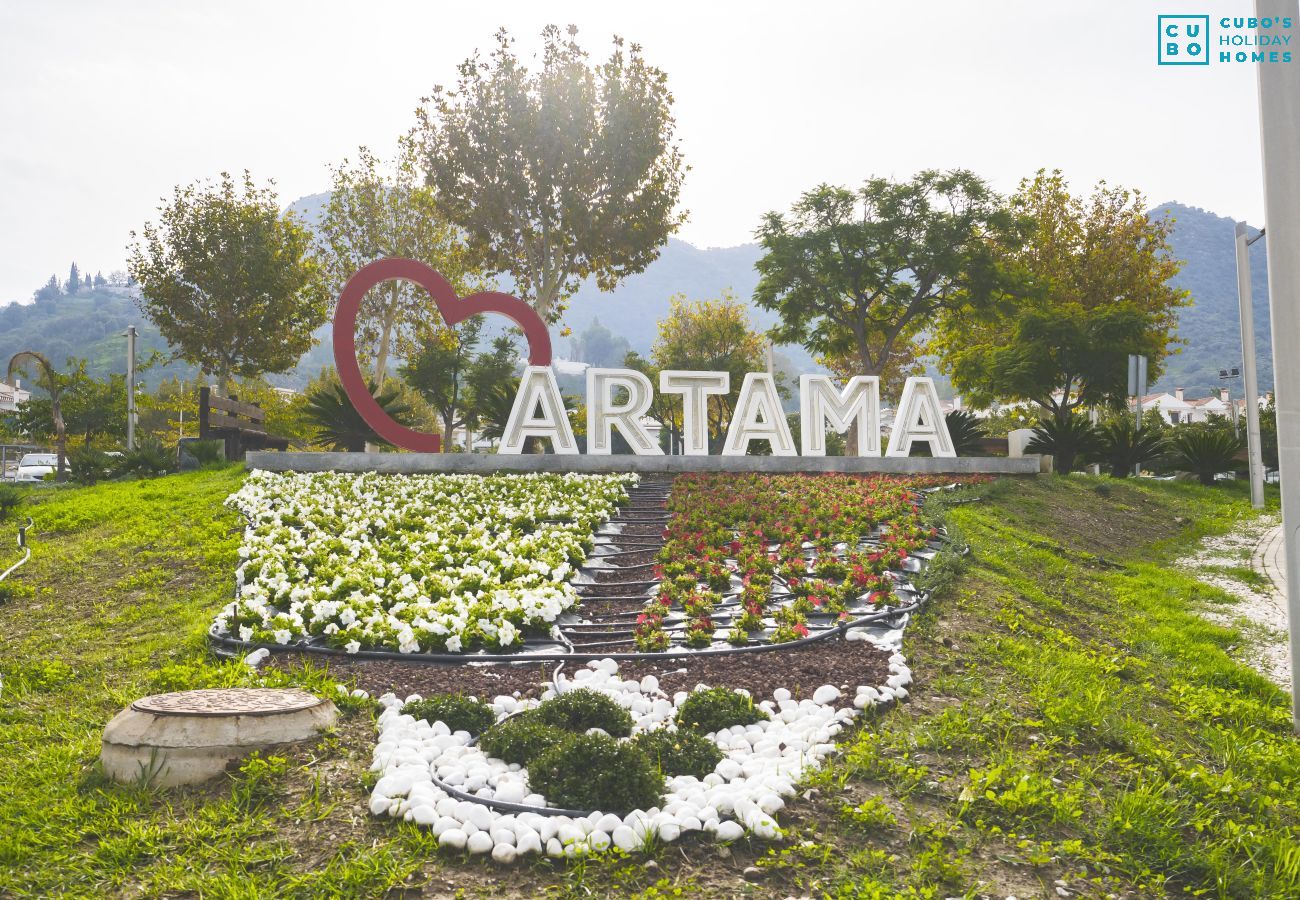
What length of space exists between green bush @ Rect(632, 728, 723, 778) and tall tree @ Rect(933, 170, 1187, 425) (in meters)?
21.9

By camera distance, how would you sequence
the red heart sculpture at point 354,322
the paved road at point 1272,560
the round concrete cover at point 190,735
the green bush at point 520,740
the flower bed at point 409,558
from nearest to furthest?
the round concrete cover at point 190,735 < the green bush at point 520,740 < the flower bed at point 409,558 < the paved road at point 1272,560 < the red heart sculpture at point 354,322

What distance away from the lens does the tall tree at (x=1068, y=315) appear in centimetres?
2403

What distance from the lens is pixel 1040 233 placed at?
31.1 meters

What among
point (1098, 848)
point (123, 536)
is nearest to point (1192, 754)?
point (1098, 848)

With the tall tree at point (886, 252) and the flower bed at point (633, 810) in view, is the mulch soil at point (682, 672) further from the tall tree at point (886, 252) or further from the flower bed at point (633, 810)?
the tall tree at point (886, 252)

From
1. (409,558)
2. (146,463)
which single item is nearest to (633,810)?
(409,558)

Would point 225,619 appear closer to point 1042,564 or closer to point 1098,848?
point 1098,848

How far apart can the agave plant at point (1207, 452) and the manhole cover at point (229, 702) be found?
1896 cm

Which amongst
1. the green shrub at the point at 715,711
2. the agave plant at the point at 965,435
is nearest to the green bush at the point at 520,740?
the green shrub at the point at 715,711

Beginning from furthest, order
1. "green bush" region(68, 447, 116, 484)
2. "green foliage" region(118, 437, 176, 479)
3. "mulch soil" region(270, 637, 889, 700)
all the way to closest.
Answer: "green bush" region(68, 447, 116, 484) → "green foliage" region(118, 437, 176, 479) → "mulch soil" region(270, 637, 889, 700)

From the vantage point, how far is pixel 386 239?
31.0 m

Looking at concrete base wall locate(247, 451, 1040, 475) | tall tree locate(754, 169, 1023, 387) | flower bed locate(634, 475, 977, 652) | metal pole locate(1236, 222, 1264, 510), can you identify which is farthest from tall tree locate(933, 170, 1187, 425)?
flower bed locate(634, 475, 977, 652)

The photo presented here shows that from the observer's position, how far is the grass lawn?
3412 millimetres

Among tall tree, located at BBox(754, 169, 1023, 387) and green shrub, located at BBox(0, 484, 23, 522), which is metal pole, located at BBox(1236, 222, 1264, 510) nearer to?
tall tree, located at BBox(754, 169, 1023, 387)
